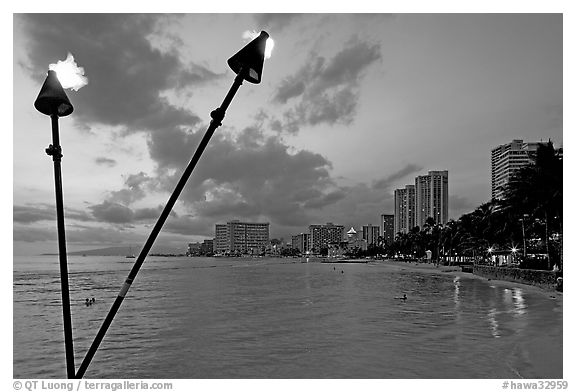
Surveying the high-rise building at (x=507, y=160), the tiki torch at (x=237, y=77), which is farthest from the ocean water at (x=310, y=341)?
the high-rise building at (x=507, y=160)

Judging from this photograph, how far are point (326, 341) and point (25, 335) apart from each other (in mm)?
10234

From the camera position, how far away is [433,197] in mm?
176250

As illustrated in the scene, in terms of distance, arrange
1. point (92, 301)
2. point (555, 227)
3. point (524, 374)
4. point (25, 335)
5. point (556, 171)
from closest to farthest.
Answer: point (524, 374) < point (25, 335) < point (92, 301) < point (556, 171) < point (555, 227)

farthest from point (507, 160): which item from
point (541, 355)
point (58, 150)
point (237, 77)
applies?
point (58, 150)

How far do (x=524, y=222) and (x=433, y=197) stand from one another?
14197 cm

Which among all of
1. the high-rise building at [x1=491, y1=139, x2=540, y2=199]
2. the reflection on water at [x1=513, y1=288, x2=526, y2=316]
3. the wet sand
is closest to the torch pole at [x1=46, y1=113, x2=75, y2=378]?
the wet sand

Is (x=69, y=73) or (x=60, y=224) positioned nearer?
(x=60, y=224)

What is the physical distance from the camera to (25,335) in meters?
15.6

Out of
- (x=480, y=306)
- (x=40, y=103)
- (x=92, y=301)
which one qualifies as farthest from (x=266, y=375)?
(x=92, y=301)

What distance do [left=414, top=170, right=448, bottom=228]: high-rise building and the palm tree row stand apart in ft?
188

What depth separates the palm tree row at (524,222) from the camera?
99.5 ft

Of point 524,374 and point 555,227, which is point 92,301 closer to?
point 524,374

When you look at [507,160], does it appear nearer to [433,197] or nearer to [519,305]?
[519,305]

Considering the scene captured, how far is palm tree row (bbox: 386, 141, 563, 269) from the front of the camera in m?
30.3
